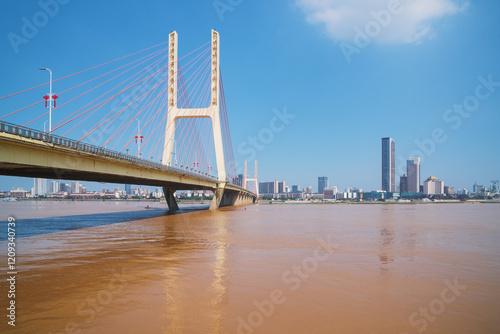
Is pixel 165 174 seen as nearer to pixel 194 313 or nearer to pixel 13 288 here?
pixel 13 288

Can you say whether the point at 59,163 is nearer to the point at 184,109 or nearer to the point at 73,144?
the point at 73,144

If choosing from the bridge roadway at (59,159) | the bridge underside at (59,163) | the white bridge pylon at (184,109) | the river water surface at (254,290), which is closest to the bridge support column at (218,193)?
the white bridge pylon at (184,109)

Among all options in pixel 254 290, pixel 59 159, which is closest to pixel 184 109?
pixel 59 159

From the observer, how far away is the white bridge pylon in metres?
46.4

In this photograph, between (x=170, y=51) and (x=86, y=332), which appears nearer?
(x=86, y=332)

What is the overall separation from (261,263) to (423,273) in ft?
18.4

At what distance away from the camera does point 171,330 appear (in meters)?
6.89

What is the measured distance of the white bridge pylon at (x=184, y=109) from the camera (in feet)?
152

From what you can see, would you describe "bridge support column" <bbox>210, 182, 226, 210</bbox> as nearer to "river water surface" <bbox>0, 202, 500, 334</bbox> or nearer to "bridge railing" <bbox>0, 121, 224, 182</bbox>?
"bridge railing" <bbox>0, 121, 224, 182</bbox>

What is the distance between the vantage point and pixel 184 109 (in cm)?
4875

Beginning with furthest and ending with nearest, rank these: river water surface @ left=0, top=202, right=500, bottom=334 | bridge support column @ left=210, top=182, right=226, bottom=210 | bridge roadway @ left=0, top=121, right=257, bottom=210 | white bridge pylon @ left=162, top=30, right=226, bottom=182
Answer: bridge support column @ left=210, top=182, right=226, bottom=210 < white bridge pylon @ left=162, top=30, right=226, bottom=182 < bridge roadway @ left=0, top=121, right=257, bottom=210 < river water surface @ left=0, top=202, right=500, bottom=334

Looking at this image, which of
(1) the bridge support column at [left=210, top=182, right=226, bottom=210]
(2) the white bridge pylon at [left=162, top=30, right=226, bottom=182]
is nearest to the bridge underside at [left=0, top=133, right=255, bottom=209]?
(2) the white bridge pylon at [left=162, top=30, right=226, bottom=182]

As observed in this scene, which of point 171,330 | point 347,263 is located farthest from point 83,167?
point 171,330

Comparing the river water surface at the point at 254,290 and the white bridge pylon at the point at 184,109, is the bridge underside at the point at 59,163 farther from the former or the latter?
the white bridge pylon at the point at 184,109
